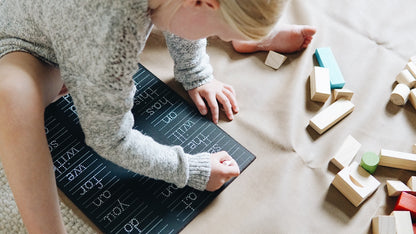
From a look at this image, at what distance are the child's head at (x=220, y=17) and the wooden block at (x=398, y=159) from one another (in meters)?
0.47

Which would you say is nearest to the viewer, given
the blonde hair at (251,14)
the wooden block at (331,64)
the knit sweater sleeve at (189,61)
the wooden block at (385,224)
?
the blonde hair at (251,14)

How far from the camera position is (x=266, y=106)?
991mm

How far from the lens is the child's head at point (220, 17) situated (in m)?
0.53

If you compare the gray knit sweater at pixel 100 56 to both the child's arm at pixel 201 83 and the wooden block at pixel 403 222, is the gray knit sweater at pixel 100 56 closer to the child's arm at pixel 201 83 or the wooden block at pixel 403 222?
the child's arm at pixel 201 83

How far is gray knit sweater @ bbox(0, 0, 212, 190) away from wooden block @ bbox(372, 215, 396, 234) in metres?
0.36

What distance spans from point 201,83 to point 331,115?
310 millimetres

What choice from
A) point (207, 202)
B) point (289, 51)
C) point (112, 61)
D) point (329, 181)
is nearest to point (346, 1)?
point (289, 51)

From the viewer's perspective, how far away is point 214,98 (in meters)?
0.96

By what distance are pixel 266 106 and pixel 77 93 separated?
1.56 ft

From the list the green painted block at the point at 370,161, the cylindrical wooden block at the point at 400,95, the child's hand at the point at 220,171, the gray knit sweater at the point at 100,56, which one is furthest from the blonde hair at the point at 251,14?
the cylindrical wooden block at the point at 400,95

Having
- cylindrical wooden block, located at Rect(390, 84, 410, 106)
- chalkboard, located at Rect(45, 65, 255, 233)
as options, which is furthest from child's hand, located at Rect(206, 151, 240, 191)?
cylindrical wooden block, located at Rect(390, 84, 410, 106)

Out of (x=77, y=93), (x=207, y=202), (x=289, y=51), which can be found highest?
(x=77, y=93)

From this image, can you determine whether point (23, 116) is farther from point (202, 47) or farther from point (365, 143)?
point (365, 143)

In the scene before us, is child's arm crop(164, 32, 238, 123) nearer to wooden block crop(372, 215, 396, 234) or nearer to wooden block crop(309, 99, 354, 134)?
wooden block crop(309, 99, 354, 134)
